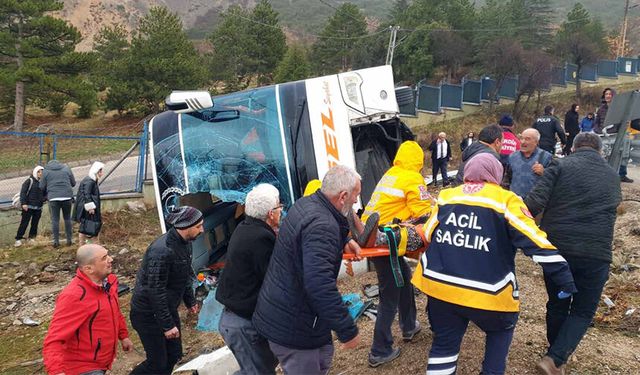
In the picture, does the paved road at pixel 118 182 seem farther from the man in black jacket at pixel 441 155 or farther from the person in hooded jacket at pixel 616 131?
the person in hooded jacket at pixel 616 131

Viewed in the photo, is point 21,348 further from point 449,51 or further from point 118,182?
point 449,51

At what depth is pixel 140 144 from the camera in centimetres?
1073

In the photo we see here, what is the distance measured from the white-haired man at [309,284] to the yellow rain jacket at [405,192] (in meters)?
1.23

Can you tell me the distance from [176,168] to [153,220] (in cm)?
465

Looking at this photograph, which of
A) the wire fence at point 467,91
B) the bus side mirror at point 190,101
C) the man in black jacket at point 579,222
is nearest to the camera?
the man in black jacket at point 579,222

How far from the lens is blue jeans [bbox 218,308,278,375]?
287 centimetres

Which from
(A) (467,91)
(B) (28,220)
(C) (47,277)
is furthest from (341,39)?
(C) (47,277)

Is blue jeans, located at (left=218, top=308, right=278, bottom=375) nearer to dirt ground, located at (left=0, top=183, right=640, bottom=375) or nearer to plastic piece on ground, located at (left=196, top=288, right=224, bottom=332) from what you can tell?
dirt ground, located at (left=0, top=183, right=640, bottom=375)

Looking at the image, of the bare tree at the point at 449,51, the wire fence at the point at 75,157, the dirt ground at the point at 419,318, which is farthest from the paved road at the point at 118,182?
the bare tree at the point at 449,51

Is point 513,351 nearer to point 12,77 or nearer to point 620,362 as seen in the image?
point 620,362

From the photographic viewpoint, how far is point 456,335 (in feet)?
9.41

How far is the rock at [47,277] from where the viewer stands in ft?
23.8

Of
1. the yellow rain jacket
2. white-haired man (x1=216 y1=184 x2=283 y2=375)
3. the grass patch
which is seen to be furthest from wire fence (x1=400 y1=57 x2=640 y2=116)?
white-haired man (x1=216 y1=184 x2=283 y2=375)

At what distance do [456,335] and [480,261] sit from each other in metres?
0.51
